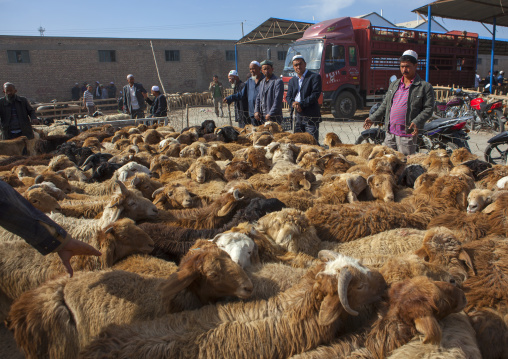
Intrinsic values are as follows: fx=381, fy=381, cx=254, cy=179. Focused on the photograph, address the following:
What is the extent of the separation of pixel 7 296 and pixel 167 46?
42.1 meters

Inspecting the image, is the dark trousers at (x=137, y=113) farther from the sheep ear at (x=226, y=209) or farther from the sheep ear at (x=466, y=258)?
the sheep ear at (x=466, y=258)

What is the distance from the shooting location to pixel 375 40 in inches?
813

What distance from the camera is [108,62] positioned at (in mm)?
39219

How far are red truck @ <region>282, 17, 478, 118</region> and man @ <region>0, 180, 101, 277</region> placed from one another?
1761 cm

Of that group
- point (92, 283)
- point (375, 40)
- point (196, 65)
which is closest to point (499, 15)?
point (375, 40)

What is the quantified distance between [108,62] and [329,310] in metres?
42.1

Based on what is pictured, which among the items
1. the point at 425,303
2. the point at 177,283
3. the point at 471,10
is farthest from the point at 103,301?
the point at 471,10

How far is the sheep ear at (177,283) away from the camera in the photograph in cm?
252

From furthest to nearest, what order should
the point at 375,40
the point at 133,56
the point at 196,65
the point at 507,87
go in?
the point at 196,65
the point at 133,56
the point at 507,87
the point at 375,40

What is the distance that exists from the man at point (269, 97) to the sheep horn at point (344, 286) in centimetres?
725

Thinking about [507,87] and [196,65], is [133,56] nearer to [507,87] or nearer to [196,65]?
[196,65]

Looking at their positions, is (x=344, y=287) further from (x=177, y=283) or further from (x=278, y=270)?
(x=177, y=283)

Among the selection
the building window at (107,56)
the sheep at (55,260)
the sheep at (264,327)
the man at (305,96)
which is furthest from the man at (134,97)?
the building window at (107,56)

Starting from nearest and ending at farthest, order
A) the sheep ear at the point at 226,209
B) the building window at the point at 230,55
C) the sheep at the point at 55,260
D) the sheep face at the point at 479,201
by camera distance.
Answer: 1. the sheep at the point at 55,260
2. the sheep face at the point at 479,201
3. the sheep ear at the point at 226,209
4. the building window at the point at 230,55
